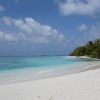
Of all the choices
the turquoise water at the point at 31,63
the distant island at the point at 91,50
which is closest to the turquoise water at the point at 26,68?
the turquoise water at the point at 31,63

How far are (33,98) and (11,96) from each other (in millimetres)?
828

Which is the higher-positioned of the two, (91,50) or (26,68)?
(91,50)

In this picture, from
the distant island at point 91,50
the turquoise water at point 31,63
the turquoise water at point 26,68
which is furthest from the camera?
the distant island at point 91,50

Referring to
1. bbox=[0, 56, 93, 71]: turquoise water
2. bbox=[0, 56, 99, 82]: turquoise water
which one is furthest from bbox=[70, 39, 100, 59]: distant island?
bbox=[0, 56, 99, 82]: turquoise water

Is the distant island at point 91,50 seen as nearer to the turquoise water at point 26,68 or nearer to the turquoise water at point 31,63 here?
the turquoise water at point 31,63

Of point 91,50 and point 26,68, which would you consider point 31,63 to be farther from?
point 91,50

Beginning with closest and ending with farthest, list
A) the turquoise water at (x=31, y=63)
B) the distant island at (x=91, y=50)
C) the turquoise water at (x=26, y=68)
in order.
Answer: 1. the turquoise water at (x=26, y=68)
2. the turquoise water at (x=31, y=63)
3. the distant island at (x=91, y=50)

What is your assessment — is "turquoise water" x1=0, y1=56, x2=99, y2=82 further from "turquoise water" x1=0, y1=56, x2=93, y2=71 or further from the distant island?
the distant island

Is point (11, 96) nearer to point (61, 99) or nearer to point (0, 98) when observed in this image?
point (0, 98)

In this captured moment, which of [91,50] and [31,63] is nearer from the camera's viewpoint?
[31,63]

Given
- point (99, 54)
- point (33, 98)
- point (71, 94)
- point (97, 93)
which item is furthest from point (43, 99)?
point (99, 54)

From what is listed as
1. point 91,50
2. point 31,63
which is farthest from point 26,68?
point 91,50

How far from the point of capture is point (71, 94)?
7102 millimetres

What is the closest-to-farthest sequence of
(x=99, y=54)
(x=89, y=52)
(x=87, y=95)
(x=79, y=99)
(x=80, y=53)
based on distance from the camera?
(x=79, y=99), (x=87, y=95), (x=99, y=54), (x=89, y=52), (x=80, y=53)
